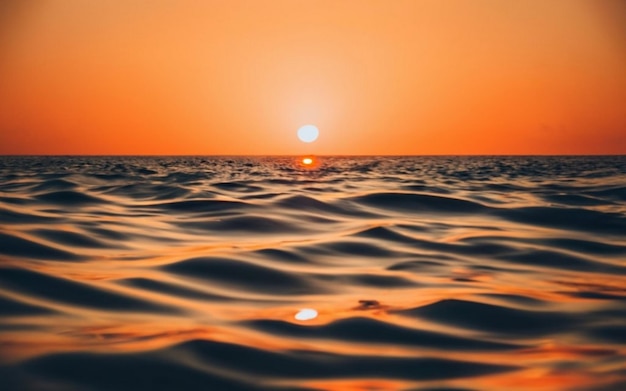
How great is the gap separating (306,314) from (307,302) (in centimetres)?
34

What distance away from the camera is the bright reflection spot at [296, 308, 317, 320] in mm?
4086

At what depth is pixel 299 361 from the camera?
3258 mm

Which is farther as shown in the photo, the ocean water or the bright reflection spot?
the bright reflection spot

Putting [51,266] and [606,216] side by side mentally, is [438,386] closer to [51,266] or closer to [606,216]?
[51,266]

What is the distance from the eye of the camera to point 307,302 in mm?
4500

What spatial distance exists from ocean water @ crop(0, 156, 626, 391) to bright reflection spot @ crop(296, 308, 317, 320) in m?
0.04

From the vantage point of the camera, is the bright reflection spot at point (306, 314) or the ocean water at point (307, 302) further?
the bright reflection spot at point (306, 314)

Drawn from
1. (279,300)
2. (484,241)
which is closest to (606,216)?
(484,241)

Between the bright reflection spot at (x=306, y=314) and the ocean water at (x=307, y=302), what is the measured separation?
4 centimetres

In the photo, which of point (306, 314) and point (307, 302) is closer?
point (306, 314)

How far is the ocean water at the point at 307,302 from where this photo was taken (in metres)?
3.07

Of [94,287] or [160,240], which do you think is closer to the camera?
[94,287]

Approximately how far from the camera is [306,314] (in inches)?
164

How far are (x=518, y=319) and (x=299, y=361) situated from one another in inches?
58.8
